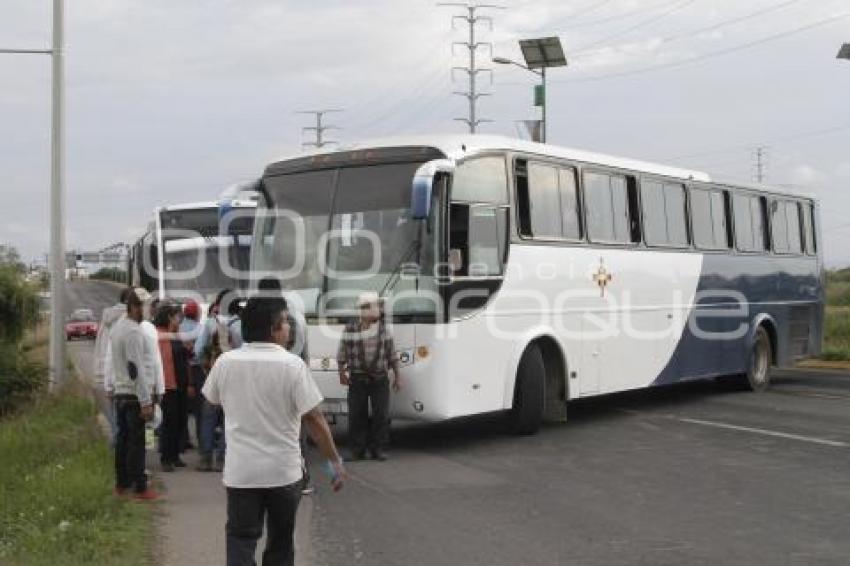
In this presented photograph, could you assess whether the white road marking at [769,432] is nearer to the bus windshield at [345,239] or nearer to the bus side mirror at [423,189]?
the bus windshield at [345,239]

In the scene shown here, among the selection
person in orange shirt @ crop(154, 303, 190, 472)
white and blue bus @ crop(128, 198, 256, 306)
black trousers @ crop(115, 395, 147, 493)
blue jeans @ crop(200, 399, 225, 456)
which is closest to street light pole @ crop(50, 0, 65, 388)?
white and blue bus @ crop(128, 198, 256, 306)

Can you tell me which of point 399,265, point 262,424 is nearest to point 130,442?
point 399,265

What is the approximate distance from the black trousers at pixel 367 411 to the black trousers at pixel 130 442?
285 cm

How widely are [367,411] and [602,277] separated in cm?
427

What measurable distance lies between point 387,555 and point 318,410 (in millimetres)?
2387

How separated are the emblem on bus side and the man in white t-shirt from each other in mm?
9577

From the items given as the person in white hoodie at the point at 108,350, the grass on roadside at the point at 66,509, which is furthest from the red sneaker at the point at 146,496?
the person in white hoodie at the point at 108,350

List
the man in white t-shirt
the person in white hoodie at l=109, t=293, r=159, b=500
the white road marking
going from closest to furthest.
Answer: the man in white t-shirt
the person in white hoodie at l=109, t=293, r=159, b=500
the white road marking

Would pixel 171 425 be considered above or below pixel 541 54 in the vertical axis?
below

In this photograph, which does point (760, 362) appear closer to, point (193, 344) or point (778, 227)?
point (778, 227)

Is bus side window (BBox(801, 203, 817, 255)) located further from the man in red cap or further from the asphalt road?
the man in red cap

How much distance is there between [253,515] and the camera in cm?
573

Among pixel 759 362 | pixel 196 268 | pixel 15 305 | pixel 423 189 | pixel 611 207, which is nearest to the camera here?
pixel 423 189

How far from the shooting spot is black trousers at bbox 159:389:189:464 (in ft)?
38.8
